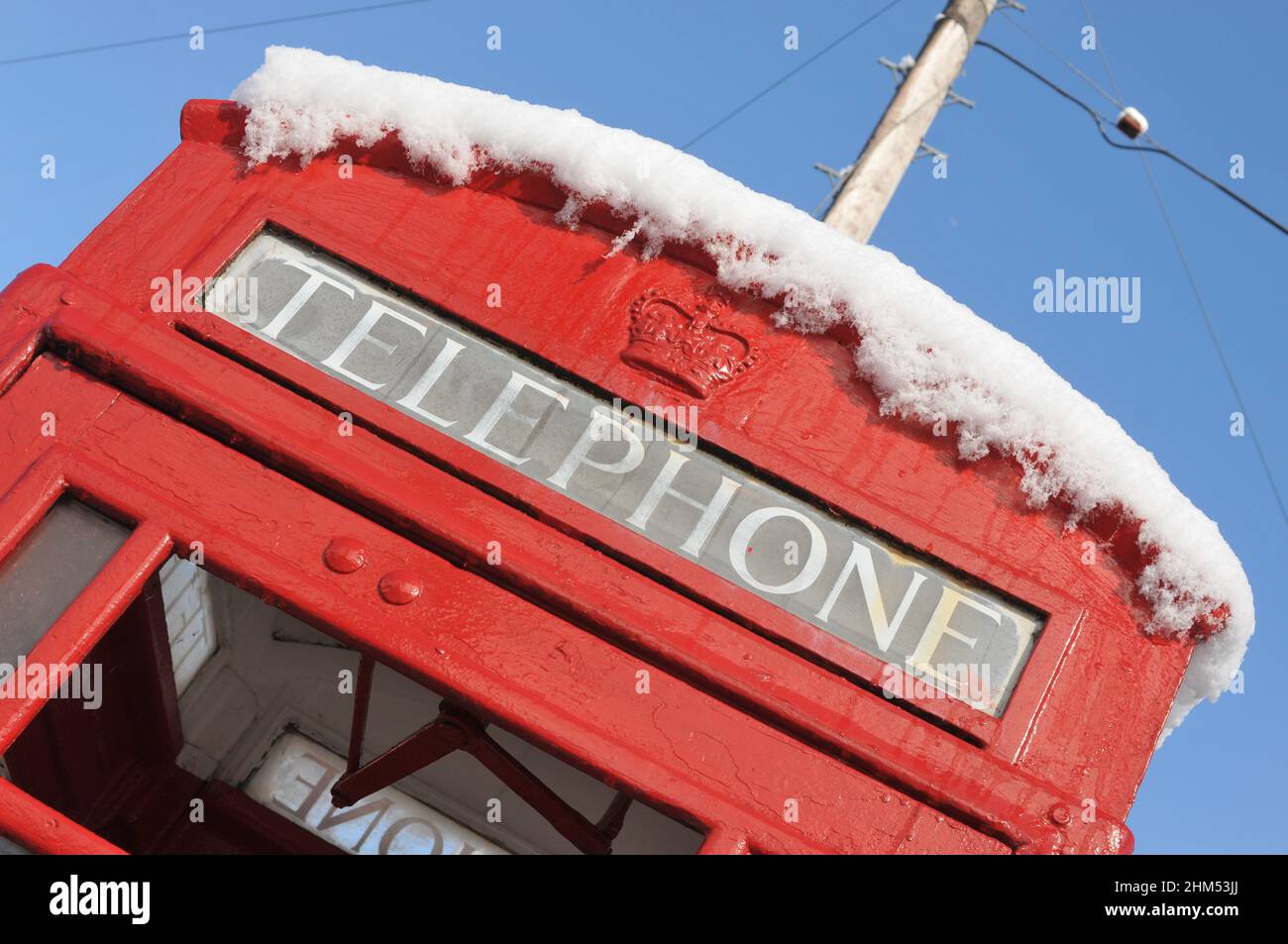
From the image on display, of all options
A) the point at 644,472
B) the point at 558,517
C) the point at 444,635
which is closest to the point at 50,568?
the point at 444,635

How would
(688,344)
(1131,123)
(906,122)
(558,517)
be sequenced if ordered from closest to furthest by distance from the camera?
(558,517) < (688,344) < (906,122) < (1131,123)

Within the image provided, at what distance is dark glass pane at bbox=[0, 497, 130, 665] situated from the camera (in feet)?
10.00

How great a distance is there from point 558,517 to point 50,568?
127cm

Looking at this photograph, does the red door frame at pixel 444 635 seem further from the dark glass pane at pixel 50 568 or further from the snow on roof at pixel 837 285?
the snow on roof at pixel 837 285

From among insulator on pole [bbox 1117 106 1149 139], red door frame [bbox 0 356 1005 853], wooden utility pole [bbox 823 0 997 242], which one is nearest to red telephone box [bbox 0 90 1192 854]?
red door frame [bbox 0 356 1005 853]

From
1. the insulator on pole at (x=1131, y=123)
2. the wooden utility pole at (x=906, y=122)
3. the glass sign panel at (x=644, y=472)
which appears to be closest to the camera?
the glass sign panel at (x=644, y=472)

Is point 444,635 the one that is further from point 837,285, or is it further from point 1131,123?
point 1131,123

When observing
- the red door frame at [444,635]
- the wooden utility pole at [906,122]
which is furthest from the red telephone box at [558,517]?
the wooden utility pole at [906,122]

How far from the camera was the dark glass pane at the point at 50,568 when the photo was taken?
3047mm

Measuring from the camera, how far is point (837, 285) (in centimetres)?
370

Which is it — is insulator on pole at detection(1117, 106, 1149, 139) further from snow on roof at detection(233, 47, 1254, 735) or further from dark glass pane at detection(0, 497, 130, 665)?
dark glass pane at detection(0, 497, 130, 665)

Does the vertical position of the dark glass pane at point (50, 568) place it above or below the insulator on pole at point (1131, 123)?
below

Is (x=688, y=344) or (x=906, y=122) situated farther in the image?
(x=906, y=122)
